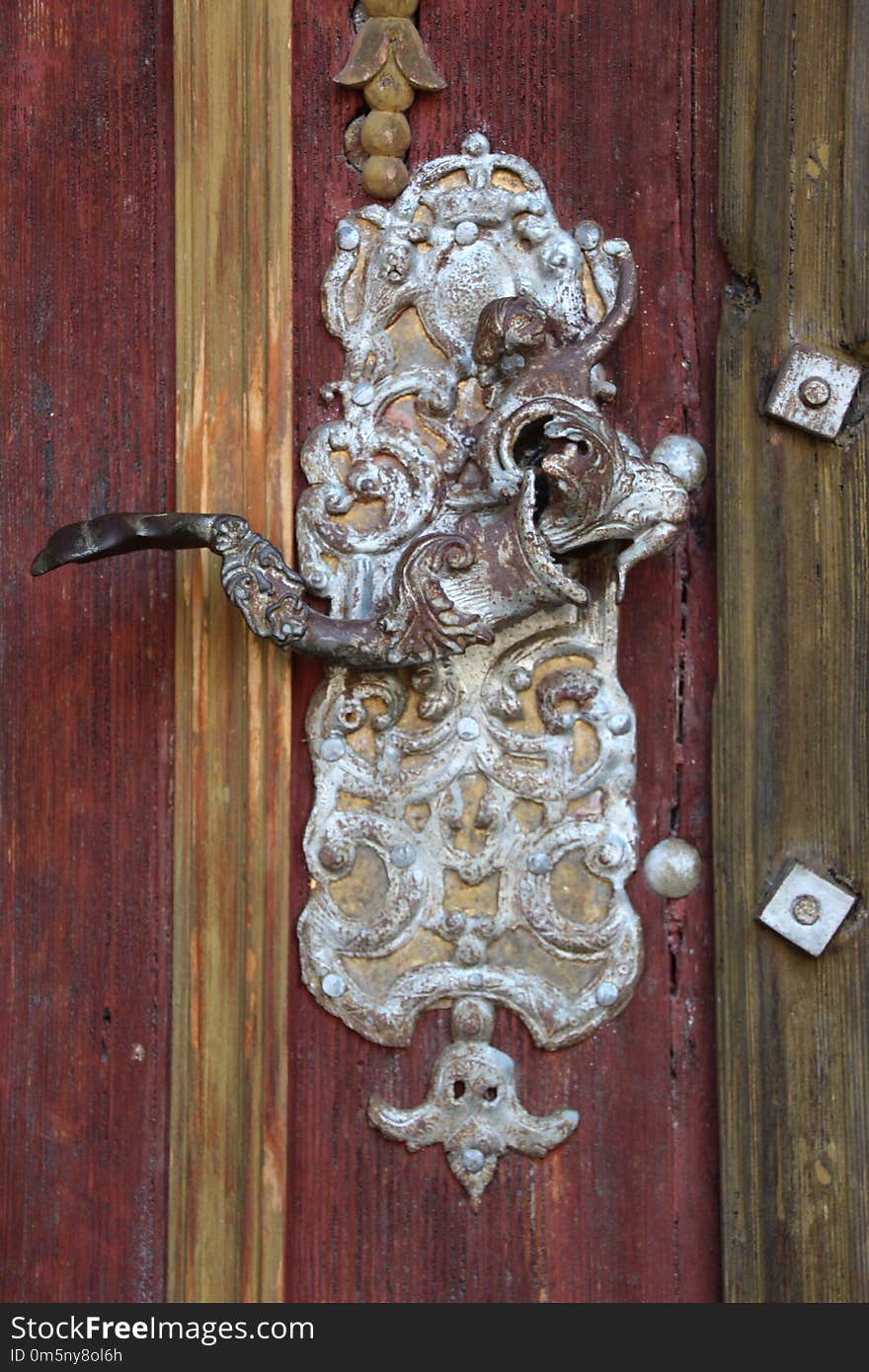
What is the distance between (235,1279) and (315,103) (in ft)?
2.97

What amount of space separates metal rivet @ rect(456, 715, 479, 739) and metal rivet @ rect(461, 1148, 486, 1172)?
308 mm

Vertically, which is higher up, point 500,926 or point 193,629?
point 193,629

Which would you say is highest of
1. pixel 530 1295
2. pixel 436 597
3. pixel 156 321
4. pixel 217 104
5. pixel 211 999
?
pixel 217 104

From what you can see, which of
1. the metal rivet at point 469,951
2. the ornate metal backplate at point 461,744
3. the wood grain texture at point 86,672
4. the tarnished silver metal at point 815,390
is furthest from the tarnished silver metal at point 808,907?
the wood grain texture at point 86,672

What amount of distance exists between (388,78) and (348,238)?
0.12 m

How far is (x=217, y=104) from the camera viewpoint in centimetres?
115

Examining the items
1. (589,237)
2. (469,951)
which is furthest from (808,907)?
(589,237)

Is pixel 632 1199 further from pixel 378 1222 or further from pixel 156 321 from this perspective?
pixel 156 321

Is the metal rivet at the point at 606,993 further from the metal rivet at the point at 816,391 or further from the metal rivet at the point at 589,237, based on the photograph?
the metal rivet at the point at 589,237

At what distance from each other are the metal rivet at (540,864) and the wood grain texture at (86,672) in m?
0.29

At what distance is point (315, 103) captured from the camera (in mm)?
1161

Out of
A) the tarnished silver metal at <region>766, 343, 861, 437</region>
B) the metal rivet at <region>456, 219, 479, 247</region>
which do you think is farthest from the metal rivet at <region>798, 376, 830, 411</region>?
the metal rivet at <region>456, 219, 479, 247</region>
